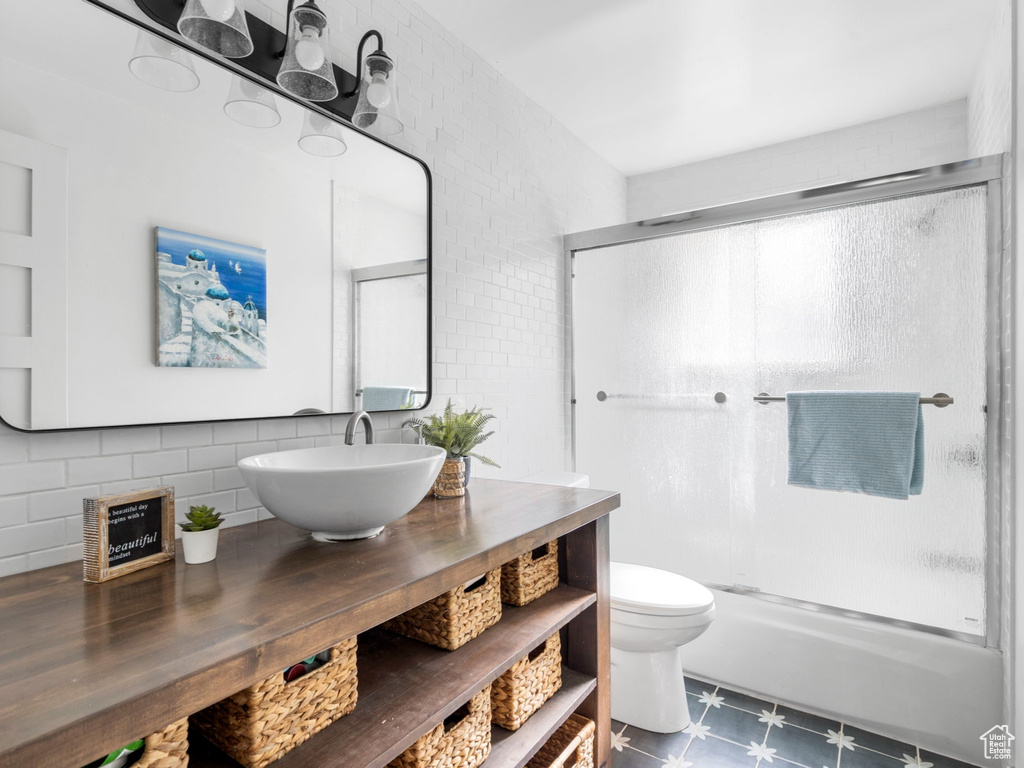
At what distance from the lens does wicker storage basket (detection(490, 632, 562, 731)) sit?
1266mm

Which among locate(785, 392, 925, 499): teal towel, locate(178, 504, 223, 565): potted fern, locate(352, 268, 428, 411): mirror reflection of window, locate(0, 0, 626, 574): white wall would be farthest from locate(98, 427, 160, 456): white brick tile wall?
locate(785, 392, 925, 499): teal towel

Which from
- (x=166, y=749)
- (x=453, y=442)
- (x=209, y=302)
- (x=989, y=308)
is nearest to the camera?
(x=166, y=749)

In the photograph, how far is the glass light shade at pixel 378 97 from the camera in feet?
4.81

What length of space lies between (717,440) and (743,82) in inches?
59.7

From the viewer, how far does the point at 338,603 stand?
845 mm

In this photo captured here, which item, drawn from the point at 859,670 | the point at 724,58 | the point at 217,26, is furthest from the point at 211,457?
the point at 724,58

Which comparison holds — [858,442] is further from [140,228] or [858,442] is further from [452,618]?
[140,228]

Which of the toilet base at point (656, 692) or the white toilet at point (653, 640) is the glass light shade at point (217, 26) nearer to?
the white toilet at point (653, 640)

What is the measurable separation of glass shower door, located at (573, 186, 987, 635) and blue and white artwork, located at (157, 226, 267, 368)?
165cm

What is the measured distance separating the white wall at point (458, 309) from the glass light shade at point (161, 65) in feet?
1.08

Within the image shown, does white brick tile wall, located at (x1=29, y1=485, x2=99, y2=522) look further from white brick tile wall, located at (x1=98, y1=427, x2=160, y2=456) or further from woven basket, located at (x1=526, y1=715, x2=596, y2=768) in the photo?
woven basket, located at (x1=526, y1=715, x2=596, y2=768)

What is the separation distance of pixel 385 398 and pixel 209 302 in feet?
1.91

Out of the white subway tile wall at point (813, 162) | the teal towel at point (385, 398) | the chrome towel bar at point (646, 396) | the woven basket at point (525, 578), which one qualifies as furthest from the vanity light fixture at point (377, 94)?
the white subway tile wall at point (813, 162)

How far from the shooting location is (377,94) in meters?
1.47
